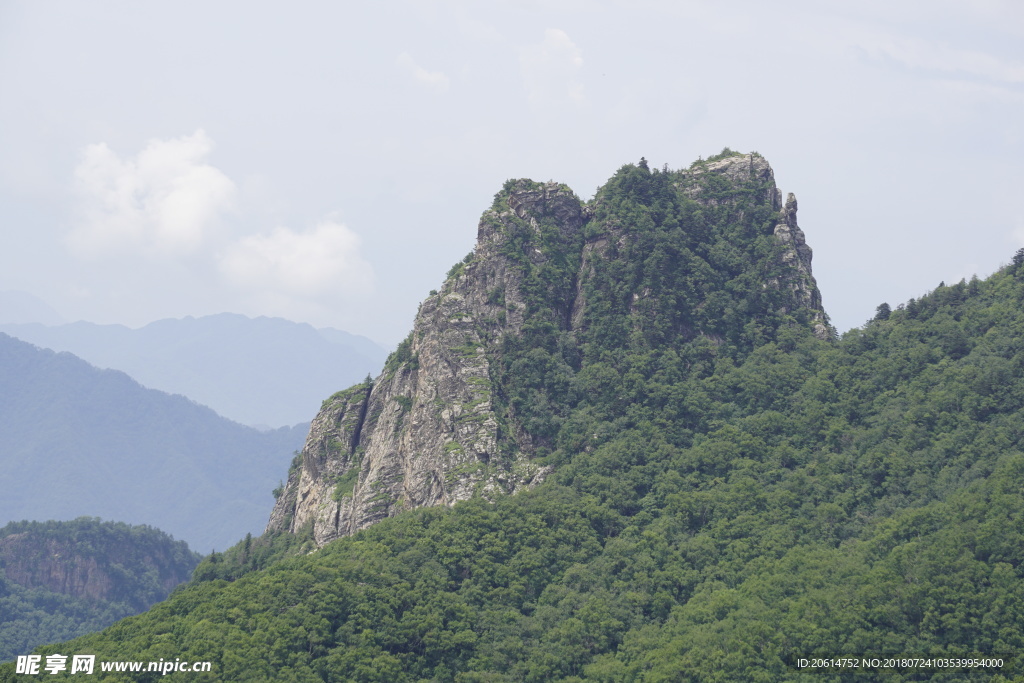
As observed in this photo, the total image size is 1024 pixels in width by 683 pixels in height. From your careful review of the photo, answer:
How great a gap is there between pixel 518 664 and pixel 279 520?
39451 mm

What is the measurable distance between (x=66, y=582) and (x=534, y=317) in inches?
4643

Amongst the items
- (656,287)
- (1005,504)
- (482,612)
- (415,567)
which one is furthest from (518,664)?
(656,287)

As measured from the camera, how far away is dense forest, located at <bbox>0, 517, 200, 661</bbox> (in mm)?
171625

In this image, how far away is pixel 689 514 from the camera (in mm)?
87312

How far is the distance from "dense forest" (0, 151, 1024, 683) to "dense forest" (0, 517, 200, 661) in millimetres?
81389

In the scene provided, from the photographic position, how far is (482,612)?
81.4m

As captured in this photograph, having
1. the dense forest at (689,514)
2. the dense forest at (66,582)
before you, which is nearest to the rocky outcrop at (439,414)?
the dense forest at (689,514)

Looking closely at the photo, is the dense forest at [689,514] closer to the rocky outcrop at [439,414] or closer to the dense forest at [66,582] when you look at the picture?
the rocky outcrop at [439,414]

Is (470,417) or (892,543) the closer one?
(892,543)

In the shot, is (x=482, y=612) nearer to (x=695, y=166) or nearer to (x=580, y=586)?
(x=580, y=586)

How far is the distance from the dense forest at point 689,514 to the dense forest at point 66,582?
81389mm

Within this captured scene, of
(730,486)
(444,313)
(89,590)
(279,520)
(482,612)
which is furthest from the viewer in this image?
(89,590)

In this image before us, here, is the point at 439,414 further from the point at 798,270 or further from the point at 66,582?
the point at 66,582

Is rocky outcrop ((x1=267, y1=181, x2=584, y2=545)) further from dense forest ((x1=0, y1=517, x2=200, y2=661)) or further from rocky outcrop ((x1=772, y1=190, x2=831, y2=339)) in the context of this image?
dense forest ((x1=0, y1=517, x2=200, y2=661))
